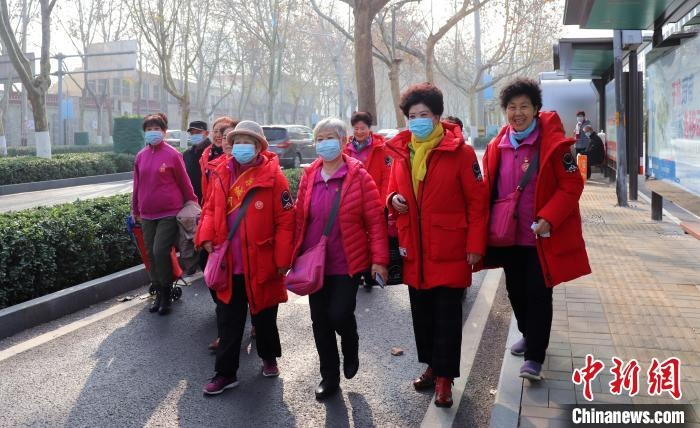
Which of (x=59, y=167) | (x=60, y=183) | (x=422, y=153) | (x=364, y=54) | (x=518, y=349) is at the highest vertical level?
(x=364, y=54)

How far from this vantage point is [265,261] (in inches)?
168

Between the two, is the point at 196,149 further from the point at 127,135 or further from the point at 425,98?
the point at 127,135

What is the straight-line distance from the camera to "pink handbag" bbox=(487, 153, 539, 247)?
4.02 meters

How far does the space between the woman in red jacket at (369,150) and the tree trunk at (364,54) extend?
1044 cm

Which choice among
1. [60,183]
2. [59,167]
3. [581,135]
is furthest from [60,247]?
[581,135]

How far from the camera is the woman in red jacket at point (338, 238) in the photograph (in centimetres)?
411

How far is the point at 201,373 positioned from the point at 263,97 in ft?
281

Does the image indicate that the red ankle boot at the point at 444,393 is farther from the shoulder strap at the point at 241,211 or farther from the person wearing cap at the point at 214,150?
the person wearing cap at the point at 214,150

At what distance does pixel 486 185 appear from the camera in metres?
4.03

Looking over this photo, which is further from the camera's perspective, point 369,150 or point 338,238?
point 369,150

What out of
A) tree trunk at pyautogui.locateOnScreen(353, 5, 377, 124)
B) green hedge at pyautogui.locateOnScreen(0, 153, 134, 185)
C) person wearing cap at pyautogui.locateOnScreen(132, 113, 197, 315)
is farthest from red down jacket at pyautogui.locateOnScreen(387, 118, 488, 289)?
green hedge at pyautogui.locateOnScreen(0, 153, 134, 185)

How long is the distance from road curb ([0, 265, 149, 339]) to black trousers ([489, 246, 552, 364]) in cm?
374

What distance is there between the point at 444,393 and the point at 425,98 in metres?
1.66

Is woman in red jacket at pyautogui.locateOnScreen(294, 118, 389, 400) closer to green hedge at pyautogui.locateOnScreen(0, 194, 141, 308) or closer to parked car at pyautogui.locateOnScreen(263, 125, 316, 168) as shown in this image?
green hedge at pyautogui.locateOnScreen(0, 194, 141, 308)
